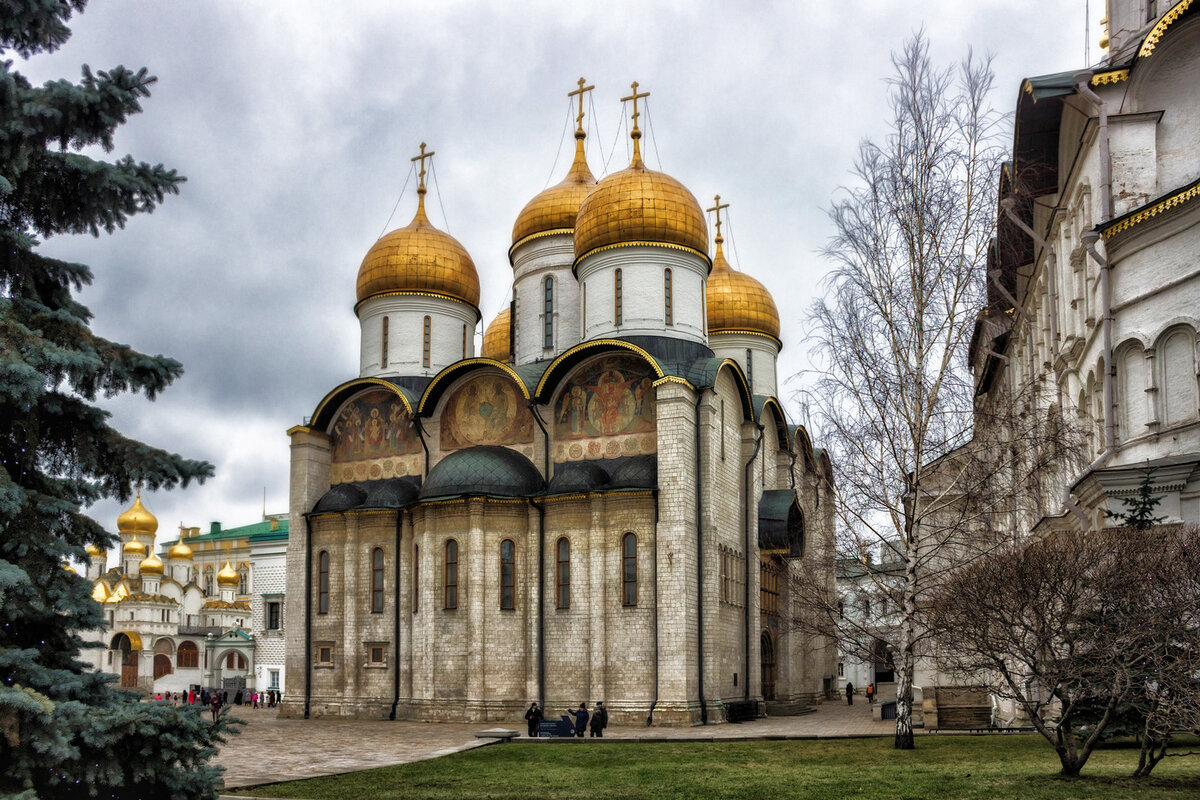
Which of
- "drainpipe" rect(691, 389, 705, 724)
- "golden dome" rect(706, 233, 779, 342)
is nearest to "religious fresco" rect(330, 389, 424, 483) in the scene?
"drainpipe" rect(691, 389, 705, 724)

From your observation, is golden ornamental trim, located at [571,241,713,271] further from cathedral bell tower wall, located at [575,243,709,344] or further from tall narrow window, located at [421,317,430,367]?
tall narrow window, located at [421,317,430,367]

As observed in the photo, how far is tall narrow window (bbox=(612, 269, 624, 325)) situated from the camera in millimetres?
24447

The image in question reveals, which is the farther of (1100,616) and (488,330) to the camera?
(488,330)

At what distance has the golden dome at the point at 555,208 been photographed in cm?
2811

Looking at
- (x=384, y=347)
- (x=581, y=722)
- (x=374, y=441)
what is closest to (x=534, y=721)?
(x=581, y=722)

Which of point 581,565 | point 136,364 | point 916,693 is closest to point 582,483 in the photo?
point 581,565

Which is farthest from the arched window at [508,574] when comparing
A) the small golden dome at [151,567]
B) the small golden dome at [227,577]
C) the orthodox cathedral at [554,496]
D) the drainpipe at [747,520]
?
the small golden dome at [227,577]

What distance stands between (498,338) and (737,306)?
694cm

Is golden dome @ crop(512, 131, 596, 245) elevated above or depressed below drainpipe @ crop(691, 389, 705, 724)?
above

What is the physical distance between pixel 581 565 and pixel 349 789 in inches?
440

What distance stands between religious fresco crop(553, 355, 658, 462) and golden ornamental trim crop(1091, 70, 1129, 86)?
10.5m

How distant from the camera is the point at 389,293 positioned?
89.4 feet

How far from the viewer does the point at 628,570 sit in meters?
22.0

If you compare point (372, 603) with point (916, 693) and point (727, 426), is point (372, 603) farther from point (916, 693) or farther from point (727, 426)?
point (916, 693)
